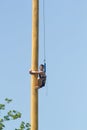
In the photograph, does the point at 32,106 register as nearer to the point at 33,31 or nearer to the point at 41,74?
the point at 41,74

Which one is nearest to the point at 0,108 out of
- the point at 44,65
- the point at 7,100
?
the point at 7,100

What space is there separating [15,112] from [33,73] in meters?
21.0

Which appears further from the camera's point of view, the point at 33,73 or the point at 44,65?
the point at 44,65

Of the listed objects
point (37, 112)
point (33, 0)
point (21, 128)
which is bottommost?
point (21, 128)

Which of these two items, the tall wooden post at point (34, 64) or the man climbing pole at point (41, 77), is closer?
the tall wooden post at point (34, 64)

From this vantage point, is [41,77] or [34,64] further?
[41,77]

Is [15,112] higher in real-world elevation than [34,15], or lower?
lower

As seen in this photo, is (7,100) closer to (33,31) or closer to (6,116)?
(6,116)

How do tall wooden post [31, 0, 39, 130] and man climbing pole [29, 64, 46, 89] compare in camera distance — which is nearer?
tall wooden post [31, 0, 39, 130]

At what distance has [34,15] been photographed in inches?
320

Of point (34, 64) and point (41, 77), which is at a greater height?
point (34, 64)

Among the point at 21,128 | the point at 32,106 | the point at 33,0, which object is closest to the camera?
the point at 32,106

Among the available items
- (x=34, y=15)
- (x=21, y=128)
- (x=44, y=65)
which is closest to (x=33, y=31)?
(x=34, y=15)

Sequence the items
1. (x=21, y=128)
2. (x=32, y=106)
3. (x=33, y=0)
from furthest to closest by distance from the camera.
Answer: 1. (x=21, y=128)
2. (x=33, y=0)
3. (x=32, y=106)
